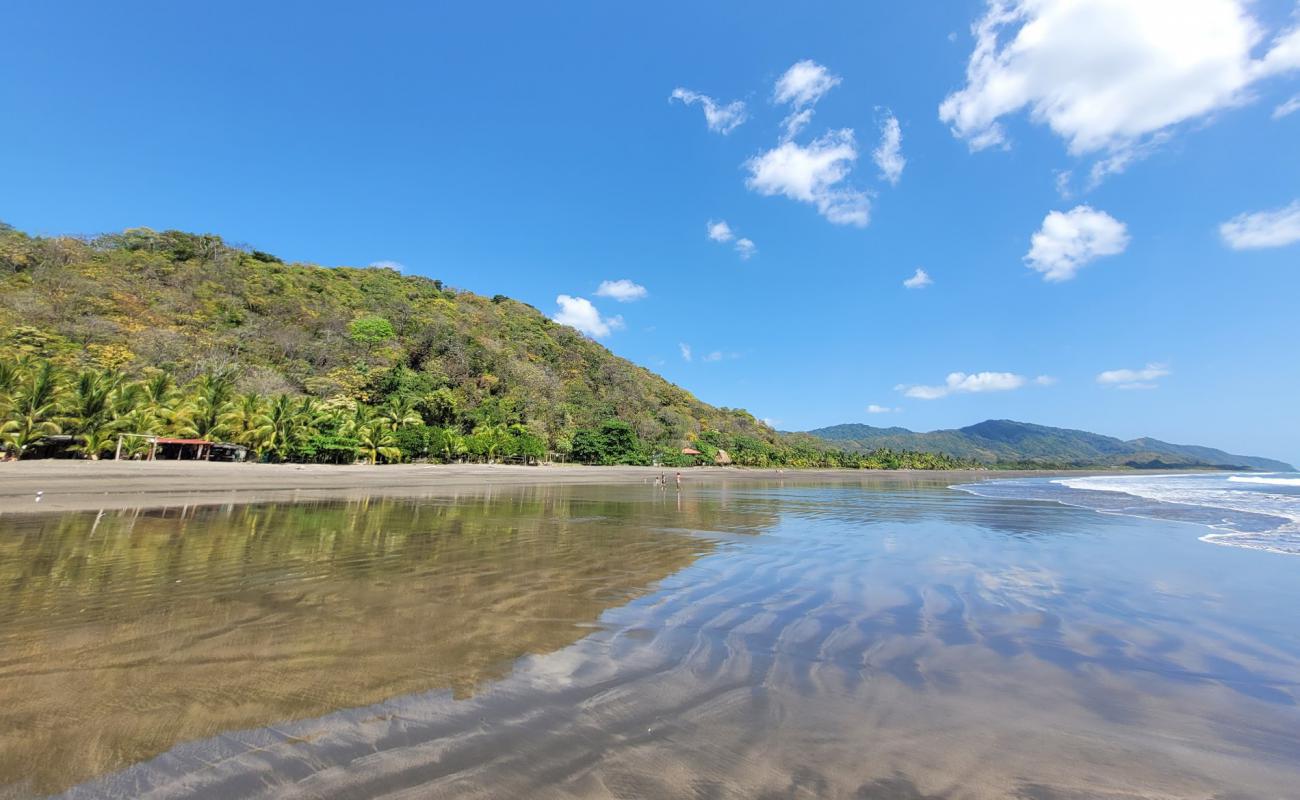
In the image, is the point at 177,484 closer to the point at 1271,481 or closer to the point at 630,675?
the point at 630,675

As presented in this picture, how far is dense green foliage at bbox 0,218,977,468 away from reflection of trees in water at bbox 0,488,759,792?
97.2 feet

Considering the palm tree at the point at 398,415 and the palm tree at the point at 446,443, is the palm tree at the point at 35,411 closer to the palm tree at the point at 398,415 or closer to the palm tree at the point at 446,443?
the palm tree at the point at 398,415

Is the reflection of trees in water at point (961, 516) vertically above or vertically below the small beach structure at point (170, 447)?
below

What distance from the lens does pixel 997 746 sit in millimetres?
3578

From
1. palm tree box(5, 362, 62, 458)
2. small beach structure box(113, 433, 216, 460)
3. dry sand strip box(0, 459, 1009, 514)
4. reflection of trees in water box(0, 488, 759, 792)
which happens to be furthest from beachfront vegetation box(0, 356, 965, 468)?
reflection of trees in water box(0, 488, 759, 792)

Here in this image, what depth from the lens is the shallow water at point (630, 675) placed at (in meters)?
3.10

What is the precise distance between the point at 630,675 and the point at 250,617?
4477 mm

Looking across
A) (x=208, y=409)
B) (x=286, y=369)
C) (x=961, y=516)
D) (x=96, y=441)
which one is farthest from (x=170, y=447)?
(x=961, y=516)

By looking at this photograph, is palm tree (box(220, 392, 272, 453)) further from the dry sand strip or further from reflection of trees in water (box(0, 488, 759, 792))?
reflection of trees in water (box(0, 488, 759, 792))

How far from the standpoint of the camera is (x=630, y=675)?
4617 mm

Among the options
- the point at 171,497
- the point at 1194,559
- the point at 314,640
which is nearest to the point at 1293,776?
the point at 314,640

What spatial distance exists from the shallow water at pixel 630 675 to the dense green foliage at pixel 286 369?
33428 millimetres

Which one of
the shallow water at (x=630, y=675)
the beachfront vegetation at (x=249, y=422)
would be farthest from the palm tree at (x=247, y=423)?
the shallow water at (x=630, y=675)

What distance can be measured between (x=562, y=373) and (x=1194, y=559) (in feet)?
305
